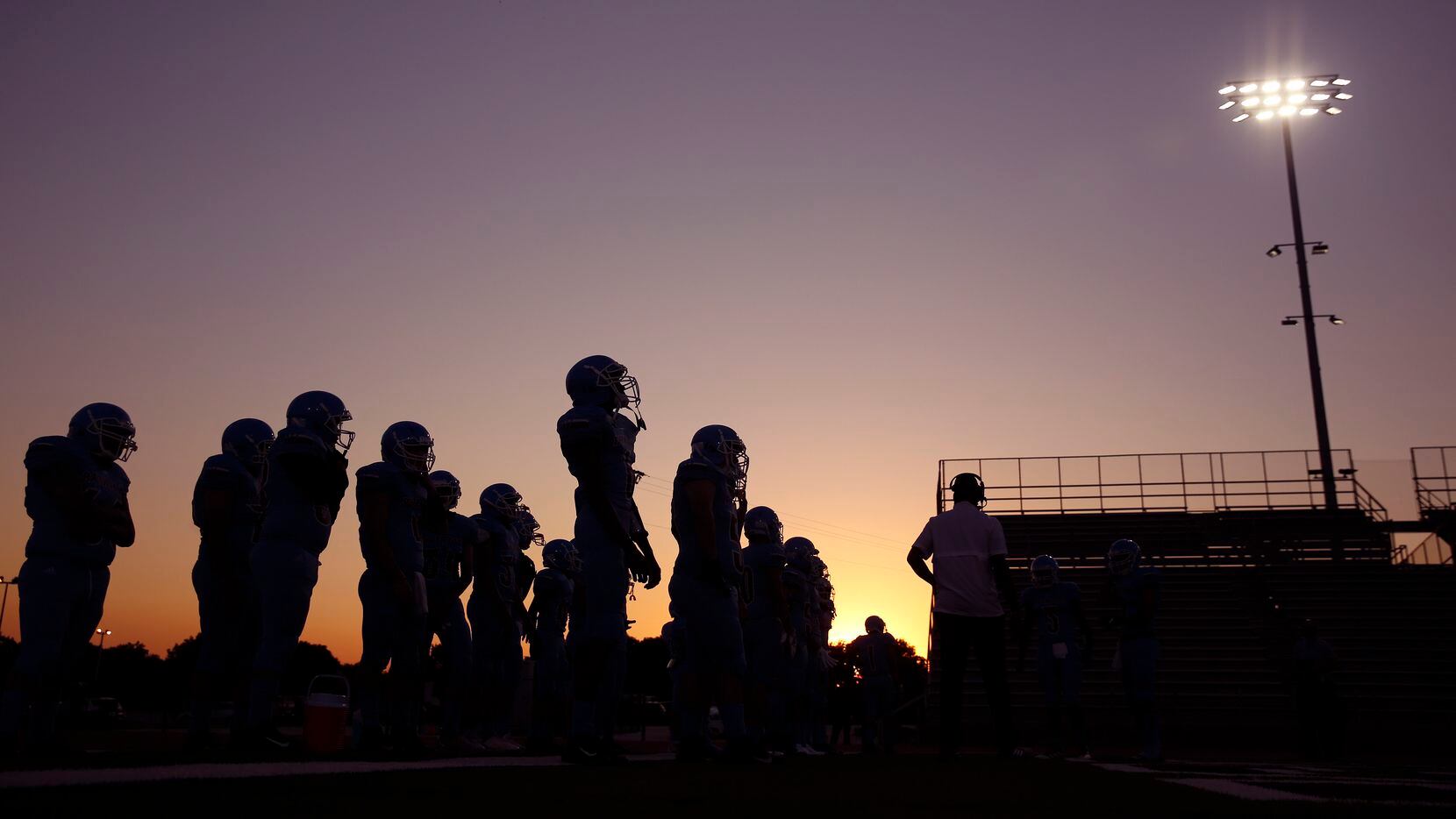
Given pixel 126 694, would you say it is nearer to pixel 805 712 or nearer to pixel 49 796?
pixel 805 712

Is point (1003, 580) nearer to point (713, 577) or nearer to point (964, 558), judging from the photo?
point (964, 558)

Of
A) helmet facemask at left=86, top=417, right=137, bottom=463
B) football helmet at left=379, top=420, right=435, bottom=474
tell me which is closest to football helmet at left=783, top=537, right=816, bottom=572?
football helmet at left=379, top=420, right=435, bottom=474

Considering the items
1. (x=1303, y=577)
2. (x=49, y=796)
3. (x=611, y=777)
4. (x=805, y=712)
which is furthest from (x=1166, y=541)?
(x=49, y=796)

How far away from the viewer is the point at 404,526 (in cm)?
795

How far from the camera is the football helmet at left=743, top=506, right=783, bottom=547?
10.5m

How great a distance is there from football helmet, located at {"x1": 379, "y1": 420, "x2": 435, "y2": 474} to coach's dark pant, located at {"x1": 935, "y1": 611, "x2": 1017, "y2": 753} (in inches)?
161

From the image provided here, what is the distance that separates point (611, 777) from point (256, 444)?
15.4ft

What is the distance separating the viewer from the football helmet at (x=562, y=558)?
12695 millimetres

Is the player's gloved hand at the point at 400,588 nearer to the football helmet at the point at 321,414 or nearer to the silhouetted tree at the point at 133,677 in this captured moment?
the football helmet at the point at 321,414

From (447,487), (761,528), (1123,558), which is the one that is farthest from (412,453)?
(1123,558)

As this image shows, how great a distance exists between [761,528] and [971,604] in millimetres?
2268

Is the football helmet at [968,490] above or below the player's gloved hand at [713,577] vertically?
above

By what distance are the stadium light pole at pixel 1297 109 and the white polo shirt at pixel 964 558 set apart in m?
25.6

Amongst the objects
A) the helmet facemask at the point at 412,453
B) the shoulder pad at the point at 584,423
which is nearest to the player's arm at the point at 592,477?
the shoulder pad at the point at 584,423
